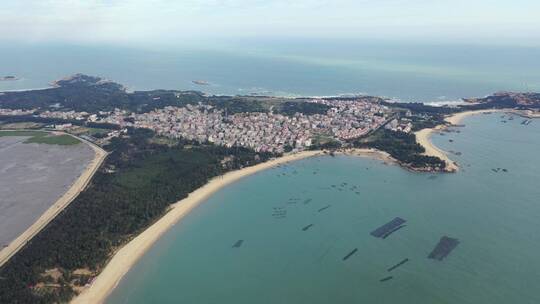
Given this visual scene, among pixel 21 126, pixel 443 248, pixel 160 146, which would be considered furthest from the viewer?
pixel 21 126

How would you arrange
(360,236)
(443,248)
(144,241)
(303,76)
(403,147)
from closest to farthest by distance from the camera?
(443,248) < (144,241) < (360,236) < (403,147) < (303,76)

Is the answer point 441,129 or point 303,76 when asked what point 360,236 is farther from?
point 303,76

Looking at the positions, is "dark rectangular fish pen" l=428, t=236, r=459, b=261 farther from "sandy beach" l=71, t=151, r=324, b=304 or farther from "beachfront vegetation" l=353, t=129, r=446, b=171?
"sandy beach" l=71, t=151, r=324, b=304

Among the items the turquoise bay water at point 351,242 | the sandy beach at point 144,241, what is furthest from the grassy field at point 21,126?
the turquoise bay water at point 351,242

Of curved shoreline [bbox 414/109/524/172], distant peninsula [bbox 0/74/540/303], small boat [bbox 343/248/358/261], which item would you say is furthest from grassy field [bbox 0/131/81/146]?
curved shoreline [bbox 414/109/524/172]

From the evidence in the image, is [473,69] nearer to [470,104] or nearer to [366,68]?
[366,68]

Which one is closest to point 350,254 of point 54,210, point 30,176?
point 54,210

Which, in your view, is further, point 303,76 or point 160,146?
point 303,76
